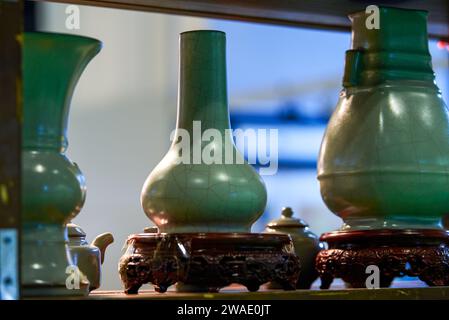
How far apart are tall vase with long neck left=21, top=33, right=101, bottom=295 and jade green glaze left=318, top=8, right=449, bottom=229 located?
0.38 meters

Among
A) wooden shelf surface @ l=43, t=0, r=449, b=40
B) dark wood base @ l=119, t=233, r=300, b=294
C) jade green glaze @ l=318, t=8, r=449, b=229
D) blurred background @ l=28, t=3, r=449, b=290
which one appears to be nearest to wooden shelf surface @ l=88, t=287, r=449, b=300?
dark wood base @ l=119, t=233, r=300, b=294

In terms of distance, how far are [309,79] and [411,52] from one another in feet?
7.53

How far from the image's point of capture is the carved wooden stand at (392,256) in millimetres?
1112

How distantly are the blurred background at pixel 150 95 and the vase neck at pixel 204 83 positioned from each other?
7.43 ft

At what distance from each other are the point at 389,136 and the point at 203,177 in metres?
0.26

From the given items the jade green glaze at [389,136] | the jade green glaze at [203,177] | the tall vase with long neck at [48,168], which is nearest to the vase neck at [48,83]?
the tall vase with long neck at [48,168]

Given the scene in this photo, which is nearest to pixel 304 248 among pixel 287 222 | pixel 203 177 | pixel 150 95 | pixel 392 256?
pixel 287 222

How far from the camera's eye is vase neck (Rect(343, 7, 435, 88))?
46.8 inches

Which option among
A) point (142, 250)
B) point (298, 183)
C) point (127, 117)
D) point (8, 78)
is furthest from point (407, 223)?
point (127, 117)

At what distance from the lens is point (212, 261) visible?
0.99 meters

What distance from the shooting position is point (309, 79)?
349cm

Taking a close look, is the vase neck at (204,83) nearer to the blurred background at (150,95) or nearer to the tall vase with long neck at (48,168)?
the tall vase with long neck at (48,168)

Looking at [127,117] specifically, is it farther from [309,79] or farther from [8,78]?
[8,78]

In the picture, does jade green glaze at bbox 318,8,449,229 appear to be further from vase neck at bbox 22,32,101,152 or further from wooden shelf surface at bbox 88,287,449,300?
vase neck at bbox 22,32,101,152
